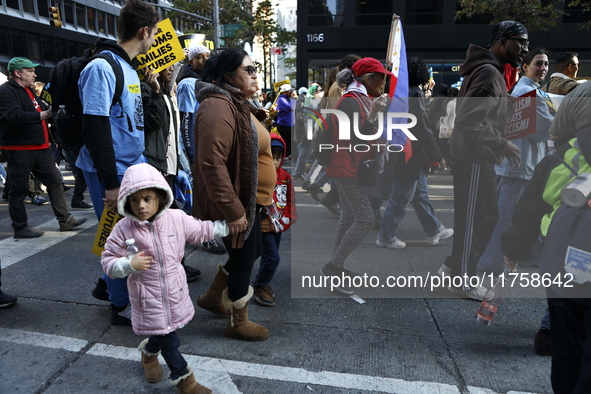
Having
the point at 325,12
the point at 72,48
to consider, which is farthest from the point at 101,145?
the point at 72,48

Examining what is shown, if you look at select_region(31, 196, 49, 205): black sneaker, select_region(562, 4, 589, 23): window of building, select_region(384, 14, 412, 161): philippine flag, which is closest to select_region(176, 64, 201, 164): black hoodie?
select_region(384, 14, 412, 161): philippine flag

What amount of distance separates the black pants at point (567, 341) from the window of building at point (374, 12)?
77.0ft

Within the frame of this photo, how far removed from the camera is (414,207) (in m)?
4.57

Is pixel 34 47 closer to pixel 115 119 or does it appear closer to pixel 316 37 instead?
pixel 316 37

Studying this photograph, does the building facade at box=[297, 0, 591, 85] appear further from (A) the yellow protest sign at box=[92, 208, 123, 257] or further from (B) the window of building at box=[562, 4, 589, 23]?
(A) the yellow protest sign at box=[92, 208, 123, 257]

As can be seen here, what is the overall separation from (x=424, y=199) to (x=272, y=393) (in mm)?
2623

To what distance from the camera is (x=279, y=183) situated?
381 centimetres

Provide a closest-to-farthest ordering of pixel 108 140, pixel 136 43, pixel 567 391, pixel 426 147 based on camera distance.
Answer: pixel 567 391 < pixel 108 140 < pixel 136 43 < pixel 426 147

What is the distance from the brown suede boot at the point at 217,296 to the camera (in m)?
3.46

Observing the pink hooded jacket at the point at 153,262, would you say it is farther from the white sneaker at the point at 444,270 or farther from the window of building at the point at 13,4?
the window of building at the point at 13,4

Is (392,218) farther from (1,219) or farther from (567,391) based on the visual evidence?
(1,219)

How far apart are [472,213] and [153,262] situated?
2.44 m

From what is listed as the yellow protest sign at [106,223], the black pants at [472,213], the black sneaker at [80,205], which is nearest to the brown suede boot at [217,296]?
the yellow protest sign at [106,223]

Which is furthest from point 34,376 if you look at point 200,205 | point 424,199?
point 424,199
